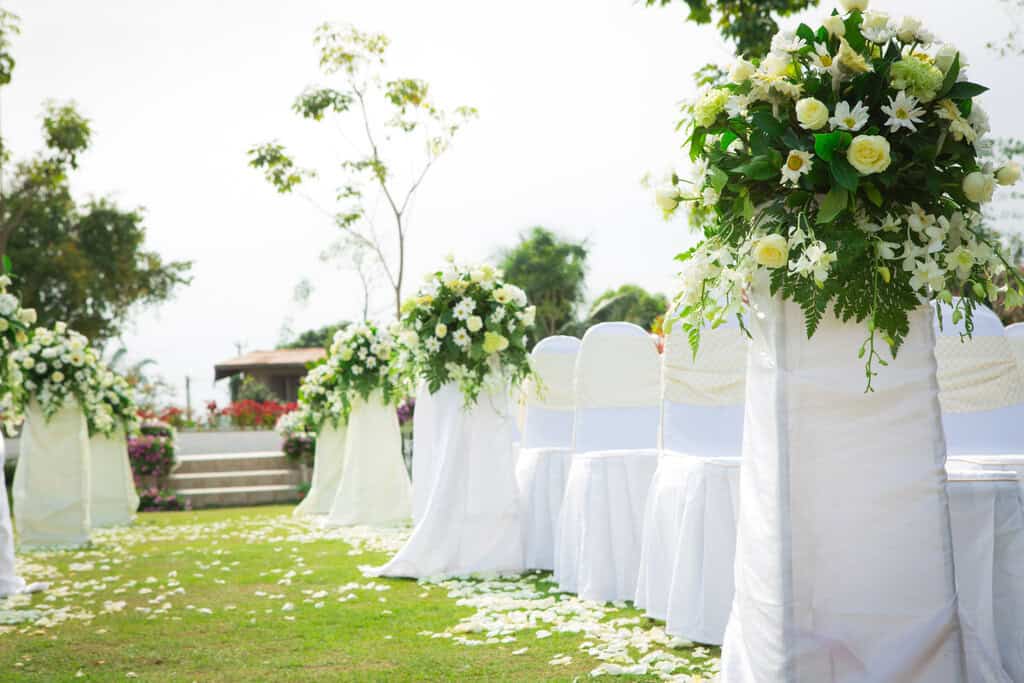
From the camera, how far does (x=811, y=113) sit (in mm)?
2709

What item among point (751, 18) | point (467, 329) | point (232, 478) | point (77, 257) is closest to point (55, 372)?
point (467, 329)

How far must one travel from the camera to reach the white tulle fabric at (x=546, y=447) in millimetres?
6871

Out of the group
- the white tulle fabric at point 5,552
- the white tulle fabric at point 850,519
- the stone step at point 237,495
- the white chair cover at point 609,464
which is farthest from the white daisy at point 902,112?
the stone step at point 237,495

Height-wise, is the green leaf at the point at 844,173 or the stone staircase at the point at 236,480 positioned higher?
the green leaf at the point at 844,173

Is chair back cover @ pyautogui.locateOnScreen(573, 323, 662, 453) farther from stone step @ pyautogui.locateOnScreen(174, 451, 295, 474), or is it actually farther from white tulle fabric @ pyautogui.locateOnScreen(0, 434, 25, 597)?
stone step @ pyautogui.locateOnScreen(174, 451, 295, 474)

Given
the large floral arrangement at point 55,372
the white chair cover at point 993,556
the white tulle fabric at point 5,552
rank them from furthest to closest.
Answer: the large floral arrangement at point 55,372 < the white tulle fabric at point 5,552 < the white chair cover at point 993,556

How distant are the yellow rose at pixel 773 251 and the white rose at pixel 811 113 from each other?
0.33m

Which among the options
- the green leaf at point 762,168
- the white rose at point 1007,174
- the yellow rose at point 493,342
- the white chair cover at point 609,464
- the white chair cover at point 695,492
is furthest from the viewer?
the yellow rose at point 493,342

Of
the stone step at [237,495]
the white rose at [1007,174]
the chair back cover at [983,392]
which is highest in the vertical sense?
the white rose at [1007,174]

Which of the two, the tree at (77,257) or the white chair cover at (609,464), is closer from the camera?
the white chair cover at (609,464)

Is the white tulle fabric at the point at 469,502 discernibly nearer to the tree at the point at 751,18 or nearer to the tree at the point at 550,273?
the tree at the point at 751,18

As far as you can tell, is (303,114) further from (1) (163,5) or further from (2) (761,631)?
(2) (761,631)

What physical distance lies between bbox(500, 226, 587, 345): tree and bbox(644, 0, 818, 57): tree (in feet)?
82.8

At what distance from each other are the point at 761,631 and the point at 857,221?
128 cm
